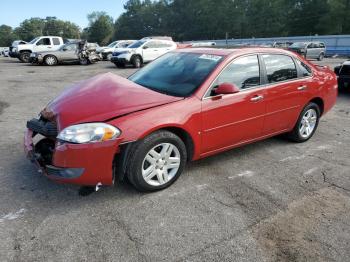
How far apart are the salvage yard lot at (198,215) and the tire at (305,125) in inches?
22.8

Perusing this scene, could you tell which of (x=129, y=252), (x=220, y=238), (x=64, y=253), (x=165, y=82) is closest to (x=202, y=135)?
(x=165, y=82)

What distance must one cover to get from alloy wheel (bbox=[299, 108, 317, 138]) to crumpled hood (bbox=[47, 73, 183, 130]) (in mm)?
2592

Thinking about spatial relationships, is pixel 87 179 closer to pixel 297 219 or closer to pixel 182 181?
pixel 182 181

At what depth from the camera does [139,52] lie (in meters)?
19.0

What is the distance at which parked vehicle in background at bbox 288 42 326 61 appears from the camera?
24250mm

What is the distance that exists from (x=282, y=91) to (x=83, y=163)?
299cm

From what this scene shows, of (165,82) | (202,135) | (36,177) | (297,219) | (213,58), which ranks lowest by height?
(297,219)

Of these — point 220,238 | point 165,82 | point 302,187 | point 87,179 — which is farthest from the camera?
point 165,82

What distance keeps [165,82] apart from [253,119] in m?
1.28

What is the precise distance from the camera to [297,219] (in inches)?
126

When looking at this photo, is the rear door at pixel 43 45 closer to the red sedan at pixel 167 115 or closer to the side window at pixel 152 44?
the side window at pixel 152 44

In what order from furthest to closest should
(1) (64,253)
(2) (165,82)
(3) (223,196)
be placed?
(2) (165,82), (3) (223,196), (1) (64,253)

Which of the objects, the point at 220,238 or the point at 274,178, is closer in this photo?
the point at 220,238

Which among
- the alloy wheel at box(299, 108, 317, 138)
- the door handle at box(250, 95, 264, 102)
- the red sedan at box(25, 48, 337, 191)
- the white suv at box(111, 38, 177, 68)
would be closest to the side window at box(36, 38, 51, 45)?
the white suv at box(111, 38, 177, 68)
